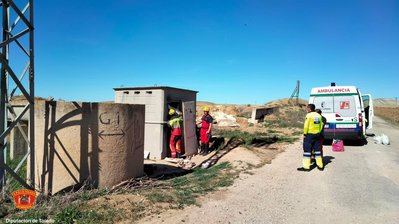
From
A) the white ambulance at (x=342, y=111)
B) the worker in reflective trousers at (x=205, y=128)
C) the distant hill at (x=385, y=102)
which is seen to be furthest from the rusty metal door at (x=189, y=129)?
the distant hill at (x=385, y=102)

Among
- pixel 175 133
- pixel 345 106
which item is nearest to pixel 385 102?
pixel 345 106

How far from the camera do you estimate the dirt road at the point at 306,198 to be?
5.94 metres

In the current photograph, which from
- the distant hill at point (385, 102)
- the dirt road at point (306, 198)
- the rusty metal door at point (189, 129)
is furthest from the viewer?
the distant hill at point (385, 102)

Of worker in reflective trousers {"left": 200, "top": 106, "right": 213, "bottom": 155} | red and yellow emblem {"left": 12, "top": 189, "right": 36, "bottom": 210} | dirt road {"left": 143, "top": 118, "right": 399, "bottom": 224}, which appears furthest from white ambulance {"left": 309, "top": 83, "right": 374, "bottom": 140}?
red and yellow emblem {"left": 12, "top": 189, "right": 36, "bottom": 210}

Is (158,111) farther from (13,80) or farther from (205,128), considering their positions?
(13,80)

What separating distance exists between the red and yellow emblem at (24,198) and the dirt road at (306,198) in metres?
2.41

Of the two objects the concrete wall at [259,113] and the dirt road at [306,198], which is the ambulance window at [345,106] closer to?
the dirt road at [306,198]

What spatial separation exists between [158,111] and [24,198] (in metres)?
6.10

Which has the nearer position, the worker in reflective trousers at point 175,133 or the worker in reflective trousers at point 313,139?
the worker in reflective trousers at point 313,139

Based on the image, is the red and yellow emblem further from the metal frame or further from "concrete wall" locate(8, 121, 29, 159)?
"concrete wall" locate(8, 121, 29, 159)

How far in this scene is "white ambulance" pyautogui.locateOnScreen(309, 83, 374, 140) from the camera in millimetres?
14375

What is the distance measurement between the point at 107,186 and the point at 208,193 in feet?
7.14

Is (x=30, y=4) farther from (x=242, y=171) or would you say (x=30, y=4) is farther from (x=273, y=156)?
(x=273, y=156)

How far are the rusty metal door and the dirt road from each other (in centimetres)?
341
